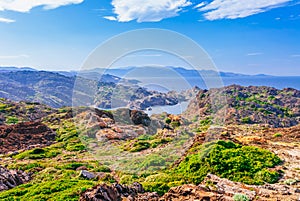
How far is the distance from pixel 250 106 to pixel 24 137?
5236cm

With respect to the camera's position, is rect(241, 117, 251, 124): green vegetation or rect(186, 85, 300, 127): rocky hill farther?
rect(241, 117, 251, 124): green vegetation

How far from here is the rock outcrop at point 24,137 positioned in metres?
33.5

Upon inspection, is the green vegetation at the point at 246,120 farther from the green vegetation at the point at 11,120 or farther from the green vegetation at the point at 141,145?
the green vegetation at the point at 11,120

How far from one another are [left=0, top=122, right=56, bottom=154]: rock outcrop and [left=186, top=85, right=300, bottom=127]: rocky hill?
22.0 meters

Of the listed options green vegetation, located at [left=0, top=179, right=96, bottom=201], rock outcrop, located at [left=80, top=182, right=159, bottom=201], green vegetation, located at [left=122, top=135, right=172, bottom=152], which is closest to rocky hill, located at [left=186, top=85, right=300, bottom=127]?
green vegetation, located at [left=122, top=135, right=172, bottom=152]

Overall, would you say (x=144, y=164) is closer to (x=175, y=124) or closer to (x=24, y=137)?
(x=175, y=124)

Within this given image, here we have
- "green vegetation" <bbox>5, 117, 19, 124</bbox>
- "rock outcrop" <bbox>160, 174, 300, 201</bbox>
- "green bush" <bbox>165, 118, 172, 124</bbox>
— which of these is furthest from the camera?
"green vegetation" <bbox>5, 117, 19, 124</bbox>

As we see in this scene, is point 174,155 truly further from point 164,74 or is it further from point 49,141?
point 49,141

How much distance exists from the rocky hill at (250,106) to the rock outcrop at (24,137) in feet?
72.1

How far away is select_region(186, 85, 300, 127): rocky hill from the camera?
56156 mm

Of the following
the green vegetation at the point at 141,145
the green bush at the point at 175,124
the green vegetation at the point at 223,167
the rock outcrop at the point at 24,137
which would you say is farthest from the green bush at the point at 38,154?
the green vegetation at the point at 223,167

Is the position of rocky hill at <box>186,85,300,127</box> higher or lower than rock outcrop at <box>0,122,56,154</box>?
higher

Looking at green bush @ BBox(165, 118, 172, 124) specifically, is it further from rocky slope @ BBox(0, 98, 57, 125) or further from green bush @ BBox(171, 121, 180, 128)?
rocky slope @ BBox(0, 98, 57, 125)

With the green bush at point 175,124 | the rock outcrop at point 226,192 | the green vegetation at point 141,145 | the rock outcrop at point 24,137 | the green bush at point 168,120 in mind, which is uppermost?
the rock outcrop at point 226,192
